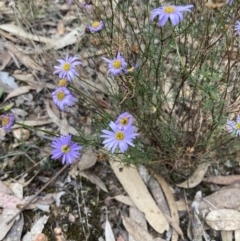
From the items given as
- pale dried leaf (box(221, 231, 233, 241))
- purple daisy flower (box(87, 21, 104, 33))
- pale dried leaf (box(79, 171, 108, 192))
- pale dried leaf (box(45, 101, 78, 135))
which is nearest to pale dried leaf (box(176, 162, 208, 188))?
pale dried leaf (box(221, 231, 233, 241))

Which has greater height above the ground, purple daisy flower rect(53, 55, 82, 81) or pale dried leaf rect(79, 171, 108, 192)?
purple daisy flower rect(53, 55, 82, 81)

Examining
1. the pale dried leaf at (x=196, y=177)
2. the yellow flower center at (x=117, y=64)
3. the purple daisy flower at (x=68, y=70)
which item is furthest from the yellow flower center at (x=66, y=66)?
the pale dried leaf at (x=196, y=177)

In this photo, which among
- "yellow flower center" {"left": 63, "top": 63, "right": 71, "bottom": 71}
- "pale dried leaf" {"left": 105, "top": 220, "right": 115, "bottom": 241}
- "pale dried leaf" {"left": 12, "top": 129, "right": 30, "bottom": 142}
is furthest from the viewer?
"pale dried leaf" {"left": 12, "top": 129, "right": 30, "bottom": 142}

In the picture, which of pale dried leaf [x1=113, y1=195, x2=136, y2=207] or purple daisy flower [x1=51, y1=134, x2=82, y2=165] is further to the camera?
pale dried leaf [x1=113, y1=195, x2=136, y2=207]

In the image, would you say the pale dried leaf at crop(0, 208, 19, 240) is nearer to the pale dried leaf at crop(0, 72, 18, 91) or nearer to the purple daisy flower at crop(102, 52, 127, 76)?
the pale dried leaf at crop(0, 72, 18, 91)

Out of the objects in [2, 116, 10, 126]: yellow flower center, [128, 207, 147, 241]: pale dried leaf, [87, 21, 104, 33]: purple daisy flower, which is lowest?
[128, 207, 147, 241]: pale dried leaf

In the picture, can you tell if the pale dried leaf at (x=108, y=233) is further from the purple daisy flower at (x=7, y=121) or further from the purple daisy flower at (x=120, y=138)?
the purple daisy flower at (x=7, y=121)

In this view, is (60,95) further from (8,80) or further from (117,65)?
(8,80)

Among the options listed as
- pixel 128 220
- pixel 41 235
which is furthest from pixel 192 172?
→ pixel 41 235
